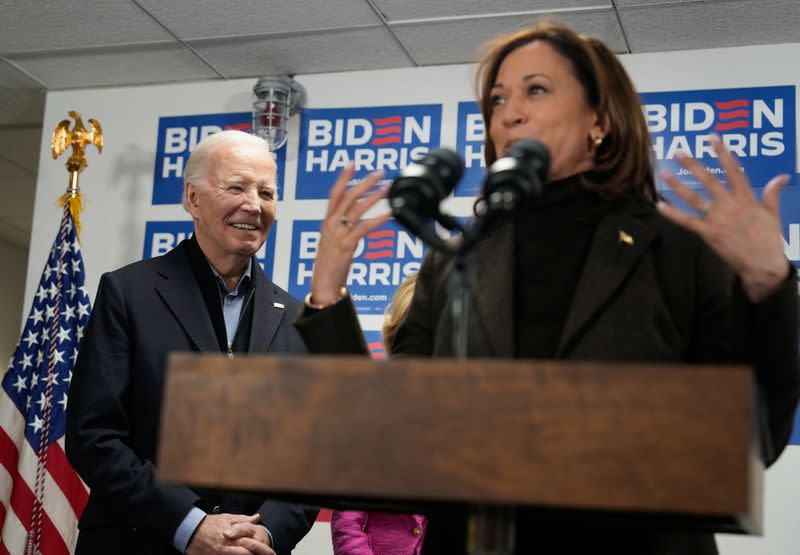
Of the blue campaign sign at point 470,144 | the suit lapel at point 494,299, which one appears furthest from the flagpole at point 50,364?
the suit lapel at point 494,299

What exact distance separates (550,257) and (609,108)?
31cm

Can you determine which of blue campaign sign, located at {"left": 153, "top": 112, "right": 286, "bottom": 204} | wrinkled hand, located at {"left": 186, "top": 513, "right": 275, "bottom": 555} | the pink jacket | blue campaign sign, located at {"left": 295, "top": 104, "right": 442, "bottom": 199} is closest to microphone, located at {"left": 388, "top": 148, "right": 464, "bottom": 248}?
wrinkled hand, located at {"left": 186, "top": 513, "right": 275, "bottom": 555}

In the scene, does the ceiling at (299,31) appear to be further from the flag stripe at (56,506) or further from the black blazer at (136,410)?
the black blazer at (136,410)

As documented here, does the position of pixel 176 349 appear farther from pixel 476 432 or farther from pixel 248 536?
pixel 476 432

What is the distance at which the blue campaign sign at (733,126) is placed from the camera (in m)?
4.60

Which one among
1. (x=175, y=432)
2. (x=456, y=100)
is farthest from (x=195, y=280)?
(x=456, y=100)

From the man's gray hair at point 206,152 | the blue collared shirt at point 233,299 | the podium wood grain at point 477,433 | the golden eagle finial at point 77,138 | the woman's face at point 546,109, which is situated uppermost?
the golden eagle finial at point 77,138

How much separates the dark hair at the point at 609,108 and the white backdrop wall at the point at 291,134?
2.90 meters

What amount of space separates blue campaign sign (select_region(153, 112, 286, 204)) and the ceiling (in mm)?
224

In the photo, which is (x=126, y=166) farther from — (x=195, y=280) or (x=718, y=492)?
(x=718, y=492)

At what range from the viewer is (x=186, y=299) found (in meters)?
2.89

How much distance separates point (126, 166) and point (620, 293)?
4.37 m

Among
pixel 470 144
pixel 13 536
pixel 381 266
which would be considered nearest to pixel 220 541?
pixel 13 536

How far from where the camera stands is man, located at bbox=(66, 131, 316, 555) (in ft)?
8.75
